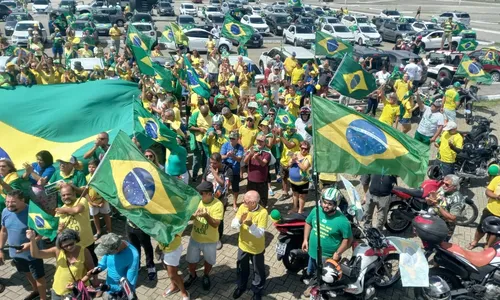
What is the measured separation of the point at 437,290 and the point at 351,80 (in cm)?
546

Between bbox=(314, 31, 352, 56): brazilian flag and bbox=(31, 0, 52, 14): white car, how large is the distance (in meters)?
36.2

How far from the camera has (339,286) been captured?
5.70 m

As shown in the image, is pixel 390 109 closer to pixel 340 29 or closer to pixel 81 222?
pixel 81 222

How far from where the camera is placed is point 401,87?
1277 cm

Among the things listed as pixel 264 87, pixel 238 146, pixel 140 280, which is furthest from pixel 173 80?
pixel 140 280

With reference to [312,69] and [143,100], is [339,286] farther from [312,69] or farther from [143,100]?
[312,69]

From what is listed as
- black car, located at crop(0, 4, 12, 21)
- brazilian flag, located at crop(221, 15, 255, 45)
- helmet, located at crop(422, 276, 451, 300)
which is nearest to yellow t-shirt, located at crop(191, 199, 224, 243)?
helmet, located at crop(422, 276, 451, 300)

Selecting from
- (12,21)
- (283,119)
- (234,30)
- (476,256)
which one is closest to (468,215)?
(476,256)

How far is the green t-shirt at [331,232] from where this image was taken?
18.9 feet

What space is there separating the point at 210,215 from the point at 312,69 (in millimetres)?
11320

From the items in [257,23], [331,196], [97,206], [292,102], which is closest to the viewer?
[331,196]

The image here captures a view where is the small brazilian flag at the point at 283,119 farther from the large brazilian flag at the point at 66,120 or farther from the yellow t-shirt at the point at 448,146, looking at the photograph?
the yellow t-shirt at the point at 448,146

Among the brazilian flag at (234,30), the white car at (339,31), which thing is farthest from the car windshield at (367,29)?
the brazilian flag at (234,30)

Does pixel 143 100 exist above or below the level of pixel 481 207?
above
